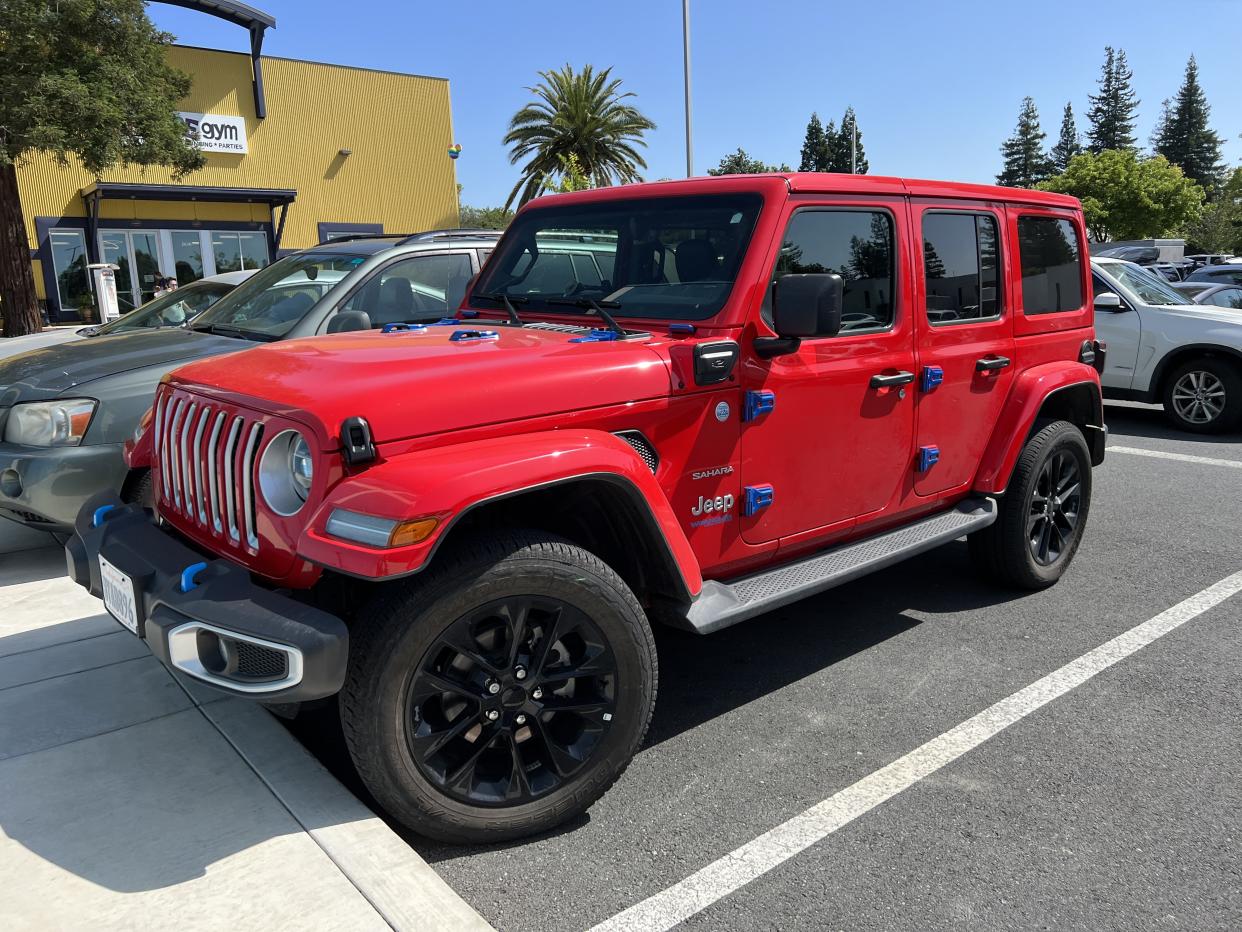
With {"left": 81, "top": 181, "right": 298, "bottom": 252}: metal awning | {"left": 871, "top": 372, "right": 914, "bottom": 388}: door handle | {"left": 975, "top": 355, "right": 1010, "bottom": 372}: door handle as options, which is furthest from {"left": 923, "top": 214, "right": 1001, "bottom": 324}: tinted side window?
{"left": 81, "top": 181, "right": 298, "bottom": 252}: metal awning

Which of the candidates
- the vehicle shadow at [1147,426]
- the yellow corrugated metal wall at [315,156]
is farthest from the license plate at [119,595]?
the yellow corrugated metal wall at [315,156]

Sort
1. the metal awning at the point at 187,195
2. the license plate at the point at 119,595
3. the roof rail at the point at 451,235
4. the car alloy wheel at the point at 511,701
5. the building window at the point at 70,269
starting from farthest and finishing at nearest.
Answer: the building window at the point at 70,269 < the metal awning at the point at 187,195 < the roof rail at the point at 451,235 < the license plate at the point at 119,595 < the car alloy wheel at the point at 511,701

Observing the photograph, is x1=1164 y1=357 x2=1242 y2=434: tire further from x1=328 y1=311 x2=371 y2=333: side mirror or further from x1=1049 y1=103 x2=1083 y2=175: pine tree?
x1=1049 y1=103 x2=1083 y2=175: pine tree

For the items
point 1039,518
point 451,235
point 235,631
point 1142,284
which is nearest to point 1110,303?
point 1142,284

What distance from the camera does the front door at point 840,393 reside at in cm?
329

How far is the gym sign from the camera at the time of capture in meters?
27.0

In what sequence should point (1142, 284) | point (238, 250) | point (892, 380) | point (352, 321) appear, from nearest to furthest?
point (892, 380) → point (352, 321) → point (1142, 284) → point (238, 250)

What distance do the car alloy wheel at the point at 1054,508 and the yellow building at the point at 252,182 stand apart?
21.3m

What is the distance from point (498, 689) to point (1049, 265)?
144 inches

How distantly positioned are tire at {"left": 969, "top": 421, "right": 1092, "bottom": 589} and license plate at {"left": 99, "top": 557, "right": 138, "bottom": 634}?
3.68 m

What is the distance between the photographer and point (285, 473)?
2.55 meters

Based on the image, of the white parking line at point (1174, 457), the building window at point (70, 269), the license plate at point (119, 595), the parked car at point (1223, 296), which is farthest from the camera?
the building window at point (70, 269)

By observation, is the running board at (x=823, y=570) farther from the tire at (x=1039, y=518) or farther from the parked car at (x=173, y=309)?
the parked car at (x=173, y=309)

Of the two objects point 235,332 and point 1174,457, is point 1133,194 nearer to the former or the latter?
point 1174,457
